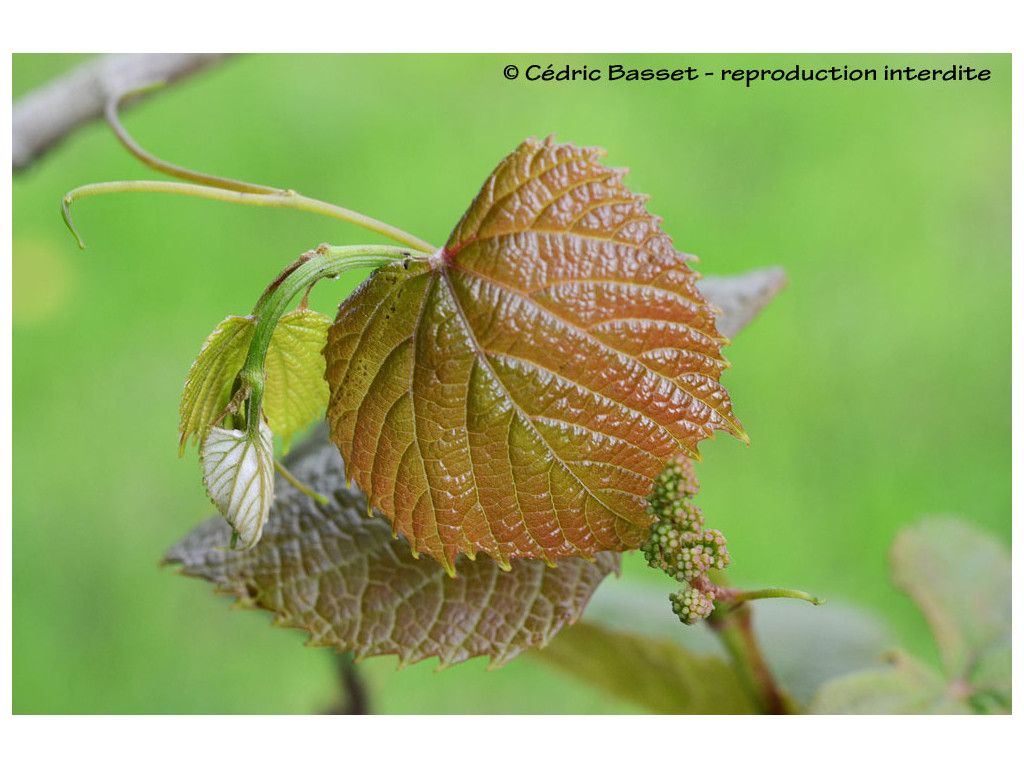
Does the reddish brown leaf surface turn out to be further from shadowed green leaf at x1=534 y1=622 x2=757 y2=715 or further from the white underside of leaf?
shadowed green leaf at x1=534 y1=622 x2=757 y2=715

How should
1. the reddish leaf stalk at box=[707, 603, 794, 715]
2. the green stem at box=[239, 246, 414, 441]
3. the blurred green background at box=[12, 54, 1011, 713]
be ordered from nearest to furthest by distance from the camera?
the green stem at box=[239, 246, 414, 441] → the reddish leaf stalk at box=[707, 603, 794, 715] → the blurred green background at box=[12, 54, 1011, 713]

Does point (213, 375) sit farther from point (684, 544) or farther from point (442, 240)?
point (442, 240)

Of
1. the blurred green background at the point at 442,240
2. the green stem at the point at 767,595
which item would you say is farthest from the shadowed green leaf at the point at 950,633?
the blurred green background at the point at 442,240

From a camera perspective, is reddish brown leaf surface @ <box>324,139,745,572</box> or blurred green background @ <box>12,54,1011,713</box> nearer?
reddish brown leaf surface @ <box>324,139,745,572</box>

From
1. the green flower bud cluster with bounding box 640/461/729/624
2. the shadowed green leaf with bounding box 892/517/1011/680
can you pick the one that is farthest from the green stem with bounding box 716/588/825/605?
the shadowed green leaf with bounding box 892/517/1011/680

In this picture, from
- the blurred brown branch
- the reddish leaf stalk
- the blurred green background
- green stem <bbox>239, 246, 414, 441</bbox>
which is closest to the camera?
green stem <bbox>239, 246, 414, 441</bbox>

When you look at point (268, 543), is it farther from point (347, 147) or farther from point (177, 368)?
point (347, 147)
